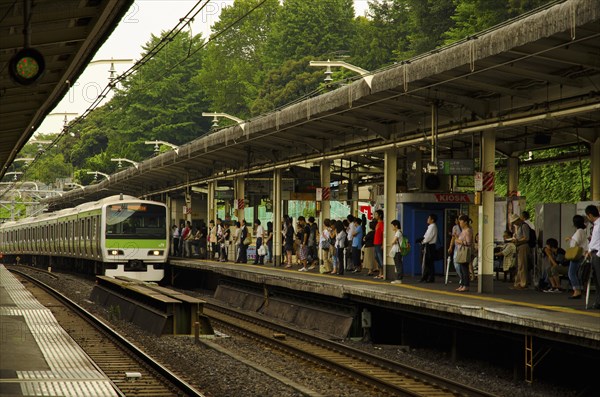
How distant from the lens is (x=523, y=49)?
13.9 meters

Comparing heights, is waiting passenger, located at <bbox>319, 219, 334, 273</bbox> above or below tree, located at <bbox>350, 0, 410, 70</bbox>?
below

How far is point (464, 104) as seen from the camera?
59.0 ft

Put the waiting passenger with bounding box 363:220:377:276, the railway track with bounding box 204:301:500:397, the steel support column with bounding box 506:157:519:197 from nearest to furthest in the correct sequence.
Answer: the railway track with bounding box 204:301:500:397 → the steel support column with bounding box 506:157:519:197 → the waiting passenger with bounding box 363:220:377:276

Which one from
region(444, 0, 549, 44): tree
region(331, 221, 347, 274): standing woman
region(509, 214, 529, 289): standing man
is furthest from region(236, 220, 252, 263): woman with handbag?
region(444, 0, 549, 44): tree

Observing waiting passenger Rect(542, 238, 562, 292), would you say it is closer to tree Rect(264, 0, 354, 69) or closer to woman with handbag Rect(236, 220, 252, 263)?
woman with handbag Rect(236, 220, 252, 263)

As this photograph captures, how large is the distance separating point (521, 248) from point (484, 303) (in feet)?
13.2

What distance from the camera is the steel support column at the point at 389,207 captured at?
72.2ft

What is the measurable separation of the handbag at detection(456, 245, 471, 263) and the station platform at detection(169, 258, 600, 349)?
60cm

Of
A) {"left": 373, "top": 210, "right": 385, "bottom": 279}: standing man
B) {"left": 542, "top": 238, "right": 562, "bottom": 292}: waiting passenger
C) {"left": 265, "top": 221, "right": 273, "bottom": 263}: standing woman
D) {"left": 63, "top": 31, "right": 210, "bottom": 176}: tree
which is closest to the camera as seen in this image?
{"left": 542, "top": 238, "right": 562, "bottom": 292}: waiting passenger

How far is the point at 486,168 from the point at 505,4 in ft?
134

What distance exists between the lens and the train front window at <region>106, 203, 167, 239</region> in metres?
32.5

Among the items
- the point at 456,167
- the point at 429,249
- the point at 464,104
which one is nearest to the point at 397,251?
the point at 429,249

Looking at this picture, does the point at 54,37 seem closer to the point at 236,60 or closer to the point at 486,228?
the point at 486,228

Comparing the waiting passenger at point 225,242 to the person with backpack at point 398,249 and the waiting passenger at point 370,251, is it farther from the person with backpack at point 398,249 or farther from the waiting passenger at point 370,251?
the person with backpack at point 398,249
